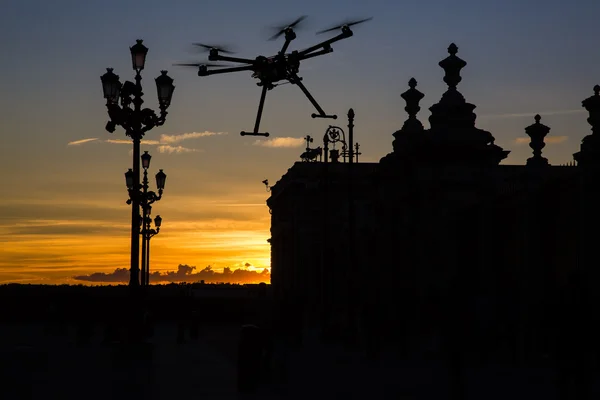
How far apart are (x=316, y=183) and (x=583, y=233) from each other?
2991 inches

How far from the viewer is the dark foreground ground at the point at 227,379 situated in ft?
63.1

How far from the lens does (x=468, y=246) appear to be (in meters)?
29.4

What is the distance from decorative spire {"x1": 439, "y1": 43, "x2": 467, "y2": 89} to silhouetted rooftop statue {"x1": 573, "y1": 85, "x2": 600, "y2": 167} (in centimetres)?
586

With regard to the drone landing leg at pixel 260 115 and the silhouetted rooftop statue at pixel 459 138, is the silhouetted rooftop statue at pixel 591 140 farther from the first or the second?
the drone landing leg at pixel 260 115

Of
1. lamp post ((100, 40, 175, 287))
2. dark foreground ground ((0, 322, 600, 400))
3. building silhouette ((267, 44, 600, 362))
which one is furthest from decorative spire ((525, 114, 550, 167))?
lamp post ((100, 40, 175, 287))

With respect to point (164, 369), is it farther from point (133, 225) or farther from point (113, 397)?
point (113, 397)

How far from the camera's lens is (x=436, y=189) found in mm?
32594

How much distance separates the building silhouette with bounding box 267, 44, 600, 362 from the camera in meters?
19.7

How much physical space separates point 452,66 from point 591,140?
7352 millimetres

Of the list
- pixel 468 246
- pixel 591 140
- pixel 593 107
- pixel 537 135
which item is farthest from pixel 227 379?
pixel 593 107

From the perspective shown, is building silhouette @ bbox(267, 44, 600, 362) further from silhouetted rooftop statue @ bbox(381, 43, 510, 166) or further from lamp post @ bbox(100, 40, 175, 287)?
lamp post @ bbox(100, 40, 175, 287)

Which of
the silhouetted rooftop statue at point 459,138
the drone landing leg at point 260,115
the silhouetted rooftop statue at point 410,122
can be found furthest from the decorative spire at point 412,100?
the drone landing leg at point 260,115

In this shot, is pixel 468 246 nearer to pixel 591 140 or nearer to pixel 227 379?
pixel 591 140

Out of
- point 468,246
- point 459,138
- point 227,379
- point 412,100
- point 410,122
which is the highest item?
point 412,100
